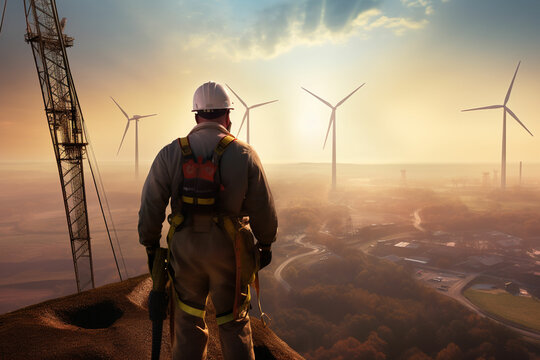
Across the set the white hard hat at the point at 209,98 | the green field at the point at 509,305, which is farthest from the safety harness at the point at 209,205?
the green field at the point at 509,305

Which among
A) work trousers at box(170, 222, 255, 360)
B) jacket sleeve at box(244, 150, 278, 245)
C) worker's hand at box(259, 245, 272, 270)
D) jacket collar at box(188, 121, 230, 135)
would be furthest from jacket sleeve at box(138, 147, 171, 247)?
worker's hand at box(259, 245, 272, 270)

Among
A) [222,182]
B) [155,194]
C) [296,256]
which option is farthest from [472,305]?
[155,194]

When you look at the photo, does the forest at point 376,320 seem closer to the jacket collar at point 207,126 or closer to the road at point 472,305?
the road at point 472,305

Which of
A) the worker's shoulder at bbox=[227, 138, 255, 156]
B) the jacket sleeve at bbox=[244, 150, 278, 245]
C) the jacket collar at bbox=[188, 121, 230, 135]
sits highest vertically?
the jacket collar at bbox=[188, 121, 230, 135]

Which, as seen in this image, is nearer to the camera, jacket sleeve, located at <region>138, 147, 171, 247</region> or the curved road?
jacket sleeve, located at <region>138, 147, 171, 247</region>

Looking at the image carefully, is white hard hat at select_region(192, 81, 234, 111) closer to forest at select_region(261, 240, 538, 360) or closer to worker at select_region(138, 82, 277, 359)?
worker at select_region(138, 82, 277, 359)

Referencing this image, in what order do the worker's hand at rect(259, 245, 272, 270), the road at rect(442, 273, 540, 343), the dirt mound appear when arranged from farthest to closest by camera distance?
1. the road at rect(442, 273, 540, 343)
2. the dirt mound
3. the worker's hand at rect(259, 245, 272, 270)
